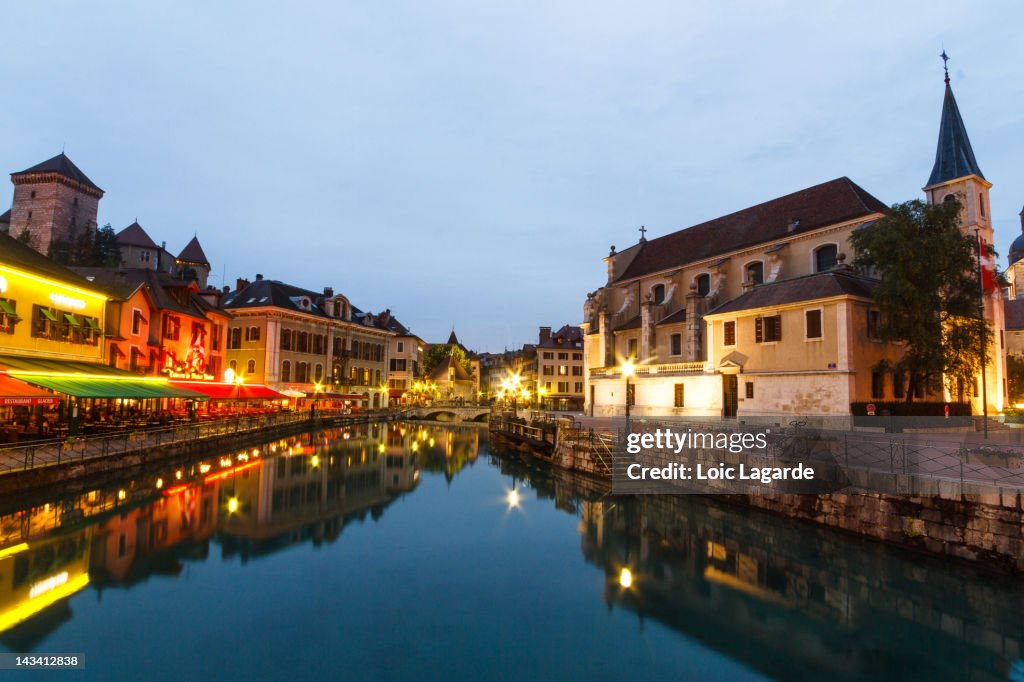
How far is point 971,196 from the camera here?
29.5 metres

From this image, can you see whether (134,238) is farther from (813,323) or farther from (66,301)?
(813,323)

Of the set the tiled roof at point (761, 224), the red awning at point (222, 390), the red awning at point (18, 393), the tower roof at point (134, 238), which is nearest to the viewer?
the red awning at point (18, 393)

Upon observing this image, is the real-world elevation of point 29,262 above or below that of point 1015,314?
below

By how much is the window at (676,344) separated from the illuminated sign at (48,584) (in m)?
32.6

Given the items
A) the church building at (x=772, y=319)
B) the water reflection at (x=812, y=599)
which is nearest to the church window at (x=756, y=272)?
the church building at (x=772, y=319)

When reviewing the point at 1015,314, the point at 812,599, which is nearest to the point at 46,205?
the point at 812,599

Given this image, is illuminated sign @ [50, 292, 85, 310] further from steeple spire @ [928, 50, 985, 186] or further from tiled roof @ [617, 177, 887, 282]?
steeple spire @ [928, 50, 985, 186]

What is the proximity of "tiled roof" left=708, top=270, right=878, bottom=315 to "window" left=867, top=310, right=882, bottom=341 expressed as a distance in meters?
0.88

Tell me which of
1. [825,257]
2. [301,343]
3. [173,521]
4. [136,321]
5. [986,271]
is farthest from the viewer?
[301,343]

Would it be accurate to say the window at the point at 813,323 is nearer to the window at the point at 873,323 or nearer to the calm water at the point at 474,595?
the window at the point at 873,323

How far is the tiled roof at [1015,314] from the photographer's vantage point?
51938 mm

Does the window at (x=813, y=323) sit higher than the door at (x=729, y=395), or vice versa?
the window at (x=813, y=323)

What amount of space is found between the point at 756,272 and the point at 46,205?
80.1m

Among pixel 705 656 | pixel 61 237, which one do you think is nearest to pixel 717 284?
pixel 705 656
